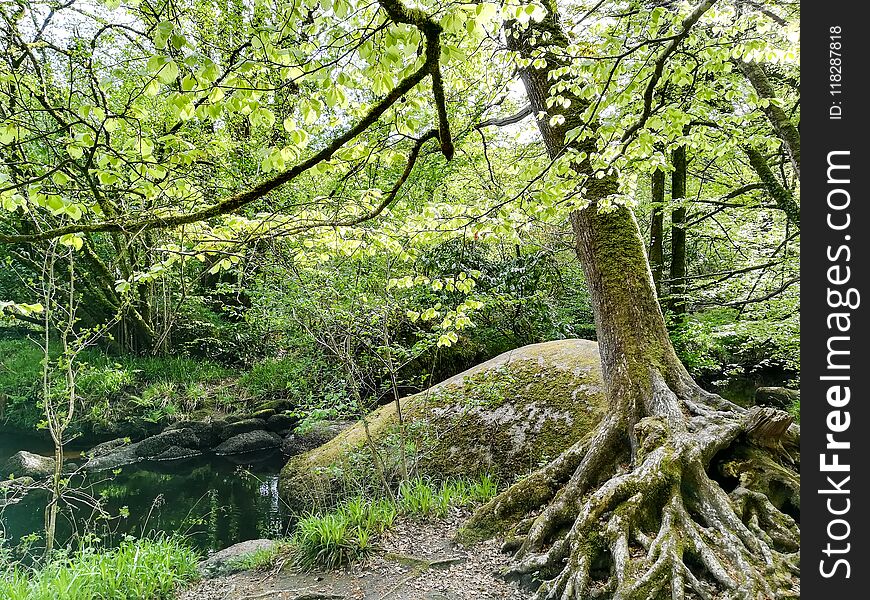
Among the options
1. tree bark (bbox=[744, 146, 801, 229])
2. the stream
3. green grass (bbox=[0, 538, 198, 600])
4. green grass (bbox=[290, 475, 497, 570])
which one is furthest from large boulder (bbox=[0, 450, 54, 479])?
tree bark (bbox=[744, 146, 801, 229])

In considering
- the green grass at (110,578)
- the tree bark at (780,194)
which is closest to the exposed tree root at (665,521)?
the green grass at (110,578)

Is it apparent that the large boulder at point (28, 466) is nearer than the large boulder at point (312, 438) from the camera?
Yes

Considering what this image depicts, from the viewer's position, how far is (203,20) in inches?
364

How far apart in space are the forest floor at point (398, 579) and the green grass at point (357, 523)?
0.11 m

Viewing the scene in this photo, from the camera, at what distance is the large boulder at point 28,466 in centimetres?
898

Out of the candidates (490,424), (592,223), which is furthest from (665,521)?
(490,424)

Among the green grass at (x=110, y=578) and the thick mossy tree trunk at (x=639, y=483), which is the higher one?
the thick mossy tree trunk at (x=639, y=483)

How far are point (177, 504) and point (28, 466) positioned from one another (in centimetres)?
324

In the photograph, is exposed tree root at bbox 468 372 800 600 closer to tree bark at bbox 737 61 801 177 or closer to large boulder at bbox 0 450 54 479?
tree bark at bbox 737 61 801 177

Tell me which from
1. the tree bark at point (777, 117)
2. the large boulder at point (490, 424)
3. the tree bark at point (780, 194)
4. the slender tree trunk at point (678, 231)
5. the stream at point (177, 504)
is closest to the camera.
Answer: the tree bark at point (777, 117)

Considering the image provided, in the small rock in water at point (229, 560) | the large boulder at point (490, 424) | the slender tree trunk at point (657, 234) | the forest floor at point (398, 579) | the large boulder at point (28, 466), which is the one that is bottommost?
the large boulder at point (28, 466)

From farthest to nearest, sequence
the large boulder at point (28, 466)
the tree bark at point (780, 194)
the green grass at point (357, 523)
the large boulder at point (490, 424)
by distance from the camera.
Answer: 1. the large boulder at point (28, 466)
2. the large boulder at point (490, 424)
3. the tree bark at point (780, 194)
4. the green grass at point (357, 523)

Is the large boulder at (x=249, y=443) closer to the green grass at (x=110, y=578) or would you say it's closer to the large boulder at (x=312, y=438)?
the large boulder at (x=312, y=438)
